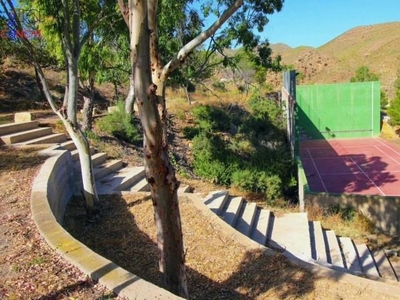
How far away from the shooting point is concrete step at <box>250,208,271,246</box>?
6.90 m

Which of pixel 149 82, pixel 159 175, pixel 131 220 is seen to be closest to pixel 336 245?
pixel 131 220

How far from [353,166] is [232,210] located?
517 inches

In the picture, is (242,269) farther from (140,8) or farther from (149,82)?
(140,8)

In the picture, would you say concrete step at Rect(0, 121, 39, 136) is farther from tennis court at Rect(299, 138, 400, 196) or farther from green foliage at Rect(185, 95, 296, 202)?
tennis court at Rect(299, 138, 400, 196)

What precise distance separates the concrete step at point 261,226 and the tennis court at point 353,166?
7.28 m

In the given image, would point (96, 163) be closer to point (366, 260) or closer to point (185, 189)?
point (185, 189)

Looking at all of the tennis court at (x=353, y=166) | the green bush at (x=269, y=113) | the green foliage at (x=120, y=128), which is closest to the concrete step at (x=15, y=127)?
the green foliage at (x=120, y=128)

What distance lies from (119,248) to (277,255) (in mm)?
2042

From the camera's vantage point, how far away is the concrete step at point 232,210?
717 centimetres

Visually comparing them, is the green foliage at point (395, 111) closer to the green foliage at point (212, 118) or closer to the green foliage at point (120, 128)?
the green foliage at point (212, 118)

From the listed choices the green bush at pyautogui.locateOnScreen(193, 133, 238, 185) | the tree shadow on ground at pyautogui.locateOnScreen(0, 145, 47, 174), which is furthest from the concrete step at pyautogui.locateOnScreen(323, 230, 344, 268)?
the tree shadow on ground at pyautogui.locateOnScreen(0, 145, 47, 174)

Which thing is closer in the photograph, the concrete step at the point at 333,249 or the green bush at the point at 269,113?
the concrete step at the point at 333,249

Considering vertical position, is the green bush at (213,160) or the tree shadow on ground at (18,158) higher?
the tree shadow on ground at (18,158)

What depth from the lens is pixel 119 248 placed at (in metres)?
5.12
